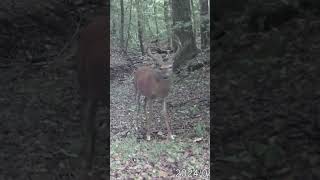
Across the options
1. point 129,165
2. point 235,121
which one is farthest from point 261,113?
point 129,165

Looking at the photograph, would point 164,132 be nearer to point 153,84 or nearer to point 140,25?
point 153,84

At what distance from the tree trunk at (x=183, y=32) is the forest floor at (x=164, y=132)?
2.7 inches

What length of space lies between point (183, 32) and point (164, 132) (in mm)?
566

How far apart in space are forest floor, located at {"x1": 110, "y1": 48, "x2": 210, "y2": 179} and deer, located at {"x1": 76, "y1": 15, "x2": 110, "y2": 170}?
115 millimetres

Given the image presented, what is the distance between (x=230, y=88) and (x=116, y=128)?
0.68 meters

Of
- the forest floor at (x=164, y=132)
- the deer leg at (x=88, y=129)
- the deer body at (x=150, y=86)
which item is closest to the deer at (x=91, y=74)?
the deer leg at (x=88, y=129)

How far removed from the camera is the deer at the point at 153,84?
115 inches

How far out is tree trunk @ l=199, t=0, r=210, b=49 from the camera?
9.48ft

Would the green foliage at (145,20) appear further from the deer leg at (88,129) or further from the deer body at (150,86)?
the deer leg at (88,129)

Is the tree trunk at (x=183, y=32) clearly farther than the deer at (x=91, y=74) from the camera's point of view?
No

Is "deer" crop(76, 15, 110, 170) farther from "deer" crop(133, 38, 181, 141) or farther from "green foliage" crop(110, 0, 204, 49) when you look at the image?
"deer" crop(133, 38, 181, 141)

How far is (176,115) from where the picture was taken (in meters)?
2.91

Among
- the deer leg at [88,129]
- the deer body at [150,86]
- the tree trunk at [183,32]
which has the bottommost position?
the deer leg at [88,129]

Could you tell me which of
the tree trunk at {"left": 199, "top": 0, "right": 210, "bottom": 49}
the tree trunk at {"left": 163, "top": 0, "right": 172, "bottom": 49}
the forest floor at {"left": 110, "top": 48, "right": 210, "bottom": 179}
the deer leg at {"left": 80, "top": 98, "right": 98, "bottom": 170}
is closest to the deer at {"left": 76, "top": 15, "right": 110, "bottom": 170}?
the deer leg at {"left": 80, "top": 98, "right": 98, "bottom": 170}
